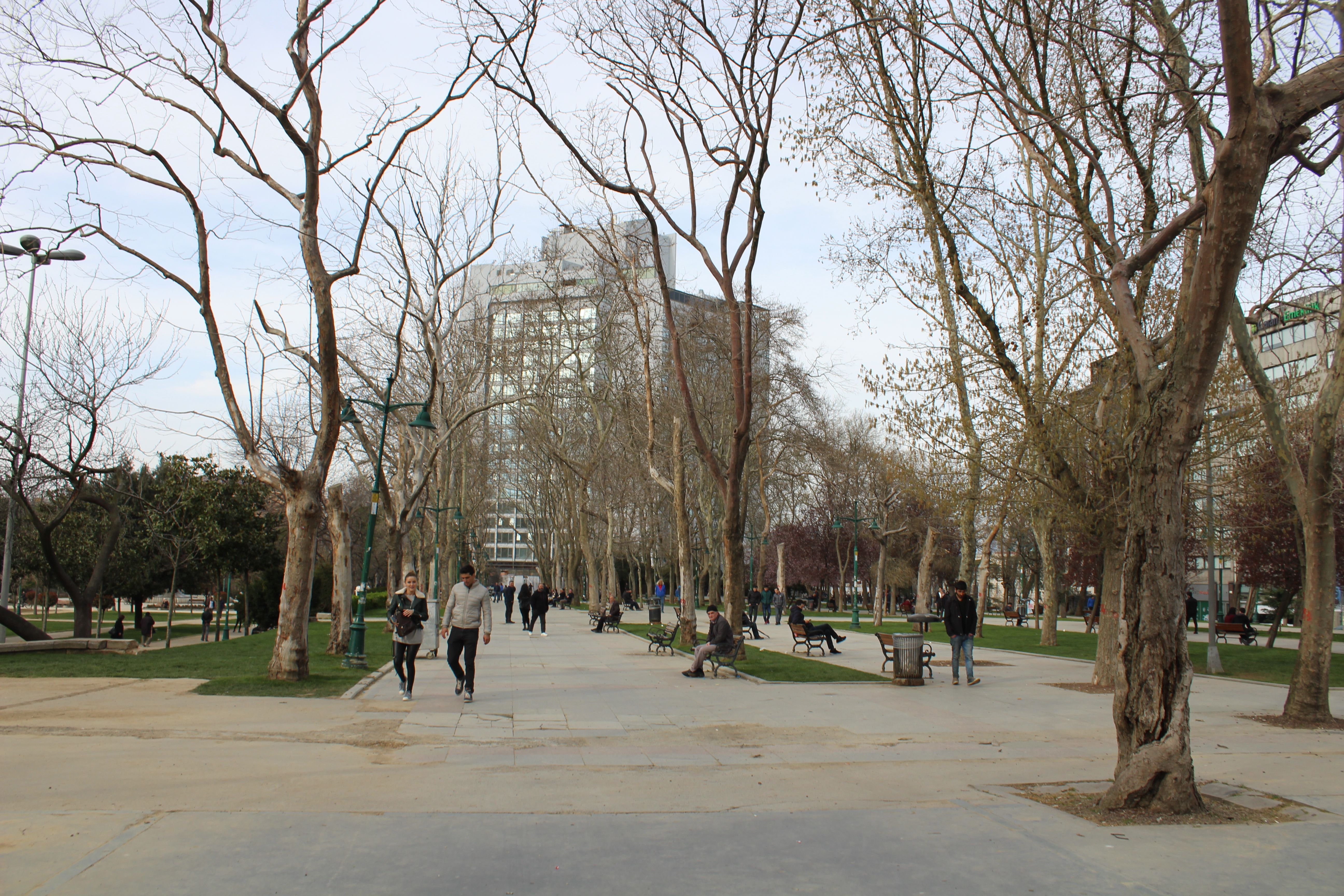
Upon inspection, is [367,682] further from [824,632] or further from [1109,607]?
[1109,607]

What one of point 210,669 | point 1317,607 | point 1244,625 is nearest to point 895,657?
point 1317,607

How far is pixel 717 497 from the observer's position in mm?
44000

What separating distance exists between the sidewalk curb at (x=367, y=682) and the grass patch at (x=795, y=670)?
6299mm

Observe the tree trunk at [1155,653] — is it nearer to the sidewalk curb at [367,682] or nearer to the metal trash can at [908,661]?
the metal trash can at [908,661]

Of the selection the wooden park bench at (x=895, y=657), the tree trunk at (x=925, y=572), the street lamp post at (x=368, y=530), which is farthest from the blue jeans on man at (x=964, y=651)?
the tree trunk at (x=925, y=572)

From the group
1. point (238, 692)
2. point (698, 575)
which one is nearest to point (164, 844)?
point (238, 692)

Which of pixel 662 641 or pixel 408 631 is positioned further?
pixel 662 641

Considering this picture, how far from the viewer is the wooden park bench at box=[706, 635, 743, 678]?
16.1m

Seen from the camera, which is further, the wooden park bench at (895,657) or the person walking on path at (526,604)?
the person walking on path at (526,604)

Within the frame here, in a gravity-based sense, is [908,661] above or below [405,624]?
below

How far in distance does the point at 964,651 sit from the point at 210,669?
1301 cm

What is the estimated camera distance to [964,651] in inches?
622

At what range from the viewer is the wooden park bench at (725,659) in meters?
16.1

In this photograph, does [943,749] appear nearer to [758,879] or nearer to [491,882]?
[758,879]
